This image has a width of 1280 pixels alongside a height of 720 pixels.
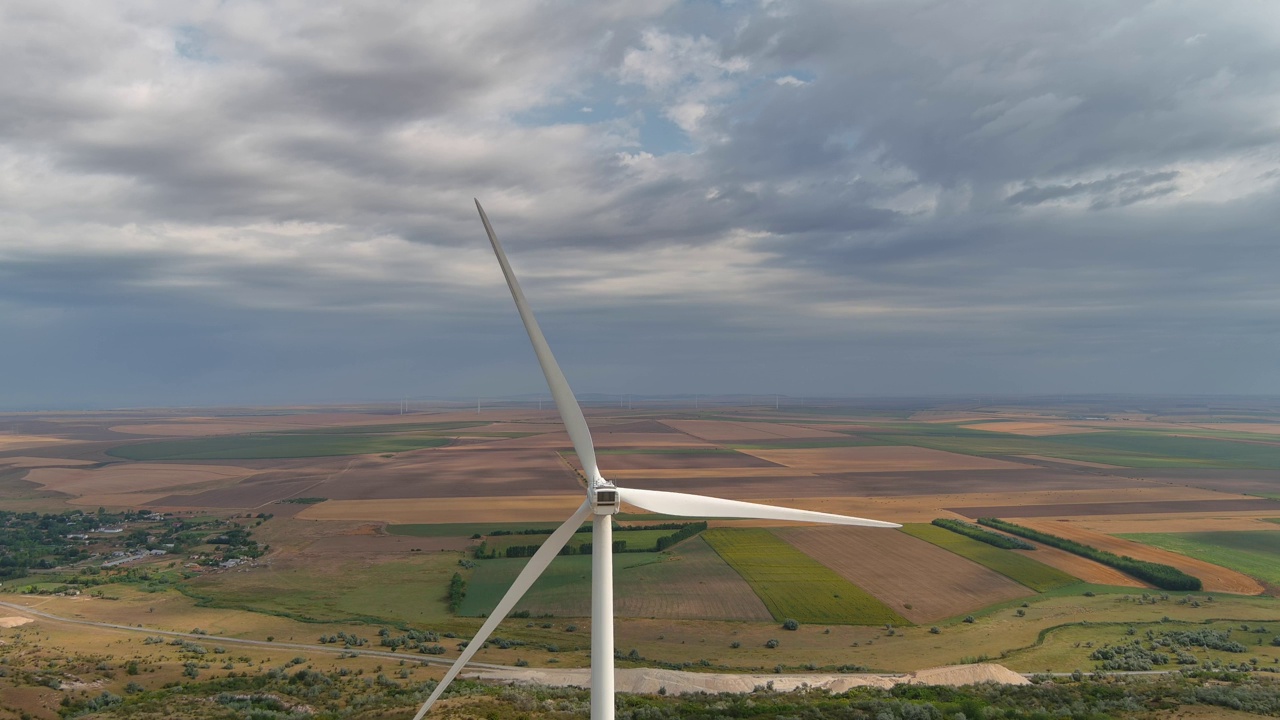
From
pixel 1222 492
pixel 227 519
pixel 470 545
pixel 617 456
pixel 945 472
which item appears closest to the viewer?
pixel 470 545

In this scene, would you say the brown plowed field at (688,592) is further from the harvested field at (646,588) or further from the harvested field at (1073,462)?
the harvested field at (1073,462)

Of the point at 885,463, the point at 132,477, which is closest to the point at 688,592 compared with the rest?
the point at 885,463

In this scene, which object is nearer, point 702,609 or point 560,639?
point 560,639

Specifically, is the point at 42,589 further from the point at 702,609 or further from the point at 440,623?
the point at 702,609

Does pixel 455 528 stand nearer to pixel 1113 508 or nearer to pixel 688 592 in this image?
pixel 688 592

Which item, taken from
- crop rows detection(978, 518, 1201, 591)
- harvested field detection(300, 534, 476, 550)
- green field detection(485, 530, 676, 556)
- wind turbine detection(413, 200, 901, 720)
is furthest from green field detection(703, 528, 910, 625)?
wind turbine detection(413, 200, 901, 720)

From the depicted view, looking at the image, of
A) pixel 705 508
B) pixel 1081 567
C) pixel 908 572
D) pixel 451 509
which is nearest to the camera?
pixel 705 508

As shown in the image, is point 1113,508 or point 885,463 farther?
point 885,463

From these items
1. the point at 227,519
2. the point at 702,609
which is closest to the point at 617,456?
the point at 227,519
